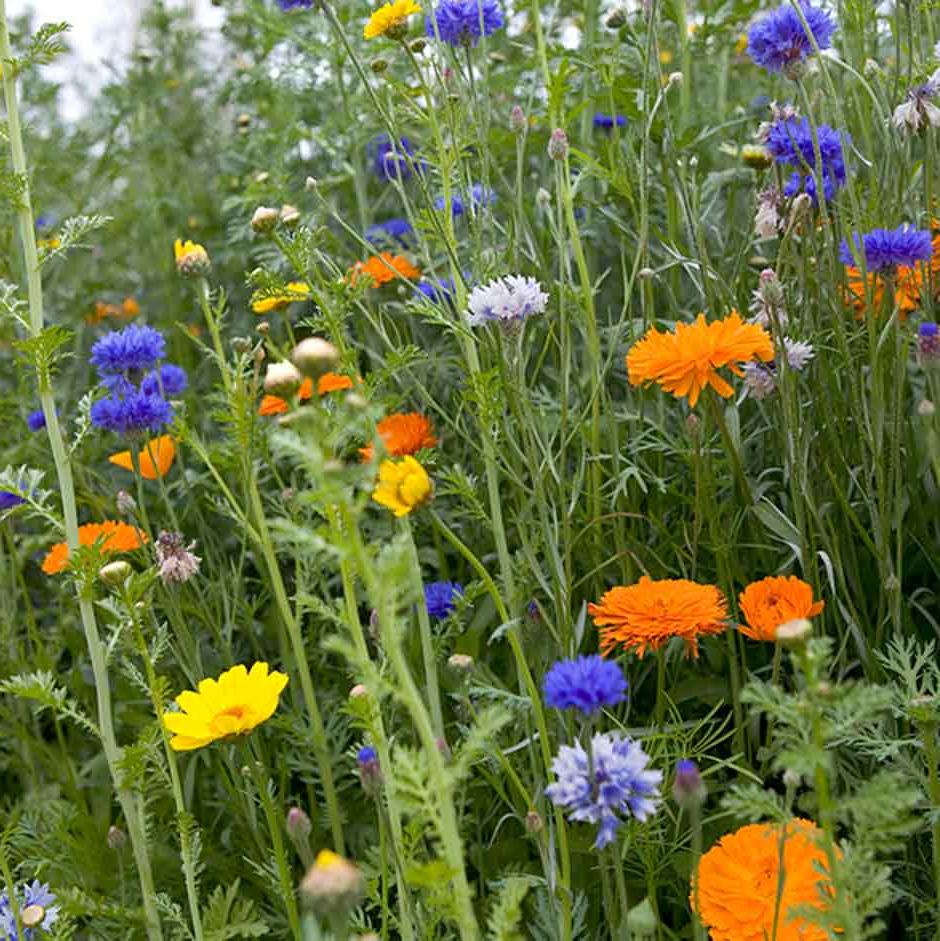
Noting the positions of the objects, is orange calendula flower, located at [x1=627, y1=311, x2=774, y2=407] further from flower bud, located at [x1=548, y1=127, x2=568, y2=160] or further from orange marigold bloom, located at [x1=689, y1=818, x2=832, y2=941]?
orange marigold bloom, located at [x1=689, y1=818, x2=832, y2=941]

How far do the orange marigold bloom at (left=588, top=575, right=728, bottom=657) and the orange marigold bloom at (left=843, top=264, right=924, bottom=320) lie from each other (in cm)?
46

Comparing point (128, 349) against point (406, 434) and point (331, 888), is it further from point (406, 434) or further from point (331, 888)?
point (331, 888)

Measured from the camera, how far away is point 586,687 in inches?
39.0

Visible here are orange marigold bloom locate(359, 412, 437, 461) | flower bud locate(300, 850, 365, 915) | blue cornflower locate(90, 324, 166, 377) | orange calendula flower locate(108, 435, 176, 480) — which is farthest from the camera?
orange calendula flower locate(108, 435, 176, 480)

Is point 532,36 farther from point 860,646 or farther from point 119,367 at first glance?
point 860,646

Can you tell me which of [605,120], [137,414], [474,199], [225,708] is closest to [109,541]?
[137,414]

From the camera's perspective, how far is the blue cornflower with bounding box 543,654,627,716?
99 cm

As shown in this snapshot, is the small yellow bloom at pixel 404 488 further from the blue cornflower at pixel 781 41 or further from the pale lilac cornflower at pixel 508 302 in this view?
the blue cornflower at pixel 781 41

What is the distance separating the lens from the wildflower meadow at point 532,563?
1021 mm

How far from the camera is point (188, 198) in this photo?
307cm

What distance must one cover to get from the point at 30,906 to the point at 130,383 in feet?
2.59

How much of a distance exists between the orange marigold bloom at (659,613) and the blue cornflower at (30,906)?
631mm

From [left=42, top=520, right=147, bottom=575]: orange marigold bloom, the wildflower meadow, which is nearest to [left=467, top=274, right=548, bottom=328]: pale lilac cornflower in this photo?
the wildflower meadow

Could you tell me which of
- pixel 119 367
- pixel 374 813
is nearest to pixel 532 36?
pixel 119 367
